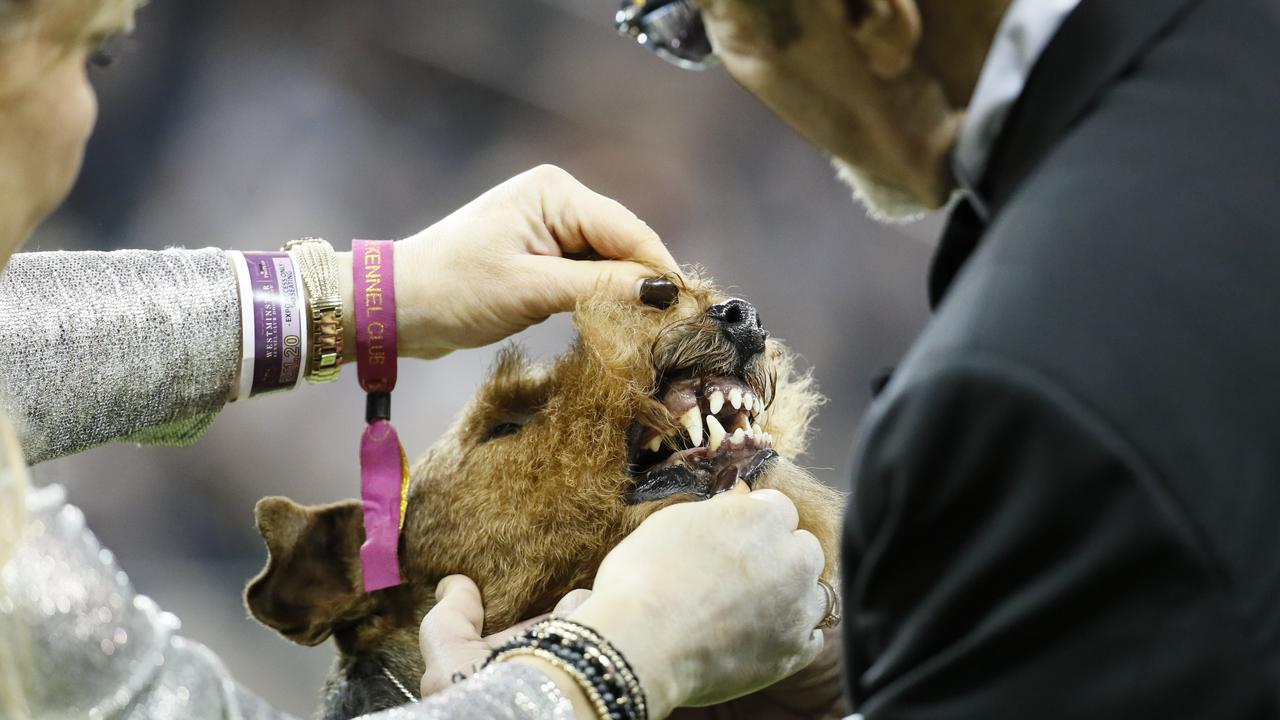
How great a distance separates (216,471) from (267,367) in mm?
1796

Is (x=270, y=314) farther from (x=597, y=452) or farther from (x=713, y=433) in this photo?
(x=713, y=433)

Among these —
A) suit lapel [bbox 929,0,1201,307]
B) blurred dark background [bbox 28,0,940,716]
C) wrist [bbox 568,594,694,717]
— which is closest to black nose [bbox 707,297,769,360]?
wrist [bbox 568,594,694,717]

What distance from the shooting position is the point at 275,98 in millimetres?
3338

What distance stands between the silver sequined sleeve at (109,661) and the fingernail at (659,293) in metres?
0.59

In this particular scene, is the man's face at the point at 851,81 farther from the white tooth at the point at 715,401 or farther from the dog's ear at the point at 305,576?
the dog's ear at the point at 305,576

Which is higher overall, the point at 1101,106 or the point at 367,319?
the point at 1101,106

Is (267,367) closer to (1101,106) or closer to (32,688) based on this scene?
(32,688)

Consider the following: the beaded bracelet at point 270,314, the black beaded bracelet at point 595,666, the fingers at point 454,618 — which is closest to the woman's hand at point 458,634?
the fingers at point 454,618

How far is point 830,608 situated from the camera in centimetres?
145

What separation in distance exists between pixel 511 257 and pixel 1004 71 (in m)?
0.93

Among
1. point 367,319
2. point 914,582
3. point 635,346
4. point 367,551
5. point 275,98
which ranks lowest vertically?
point 275,98

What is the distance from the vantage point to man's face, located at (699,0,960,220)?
0.94 meters

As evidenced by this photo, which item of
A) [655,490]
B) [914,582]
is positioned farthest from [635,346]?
[914,582]

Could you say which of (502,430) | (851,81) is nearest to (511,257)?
(502,430)
